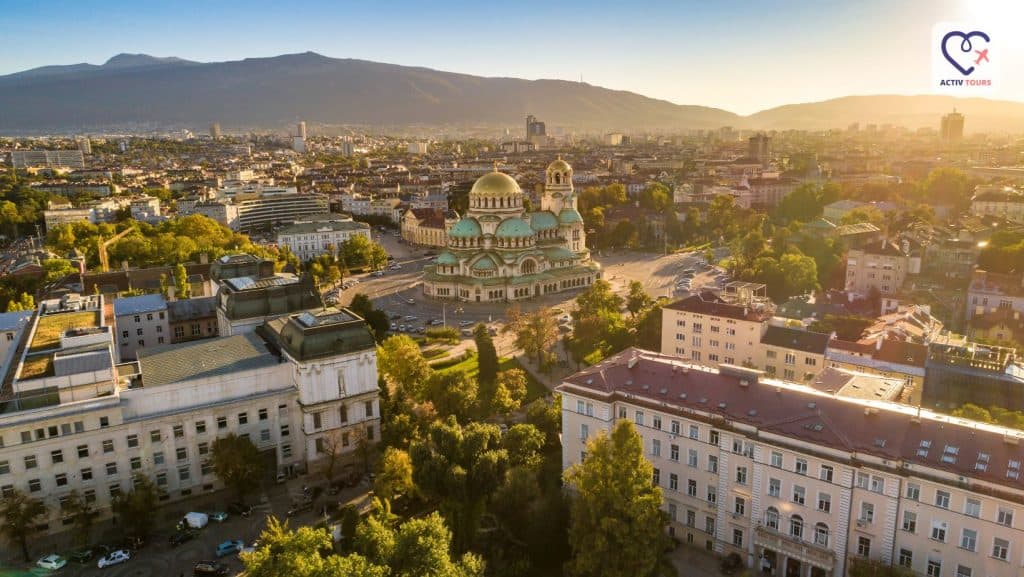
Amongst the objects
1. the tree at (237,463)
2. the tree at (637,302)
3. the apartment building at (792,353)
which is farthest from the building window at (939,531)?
the tree at (637,302)

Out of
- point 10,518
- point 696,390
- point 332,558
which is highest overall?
point 696,390

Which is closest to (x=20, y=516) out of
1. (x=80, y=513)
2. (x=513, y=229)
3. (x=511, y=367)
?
(x=80, y=513)

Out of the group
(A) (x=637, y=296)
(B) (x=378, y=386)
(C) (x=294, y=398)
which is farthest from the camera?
(A) (x=637, y=296)

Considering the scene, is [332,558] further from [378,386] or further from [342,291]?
[342,291]

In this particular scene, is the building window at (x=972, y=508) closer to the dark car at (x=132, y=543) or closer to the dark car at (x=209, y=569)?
the dark car at (x=209, y=569)

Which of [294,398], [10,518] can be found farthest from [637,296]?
[10,518]
